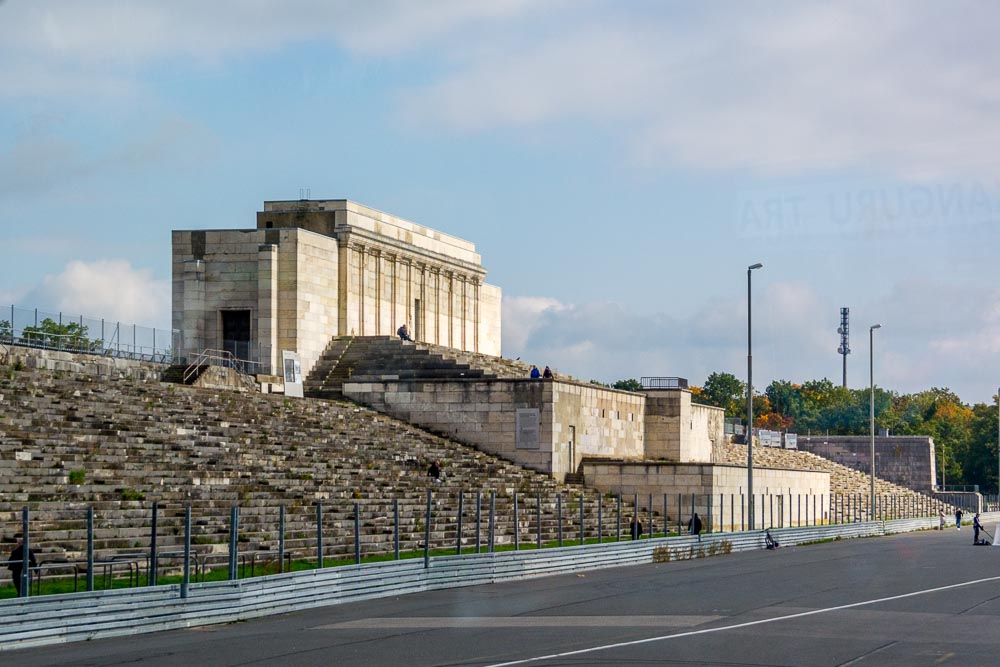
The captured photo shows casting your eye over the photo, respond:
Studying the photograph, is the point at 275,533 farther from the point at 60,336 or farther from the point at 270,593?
the point at 60,336

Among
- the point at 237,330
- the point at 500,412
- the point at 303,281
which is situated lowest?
the point at 500,412

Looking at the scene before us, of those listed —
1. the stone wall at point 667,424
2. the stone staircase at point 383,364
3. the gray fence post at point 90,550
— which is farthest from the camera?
the stone wall at point 667,424

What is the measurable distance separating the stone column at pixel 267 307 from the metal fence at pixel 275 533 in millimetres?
17133

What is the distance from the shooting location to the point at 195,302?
6625cm

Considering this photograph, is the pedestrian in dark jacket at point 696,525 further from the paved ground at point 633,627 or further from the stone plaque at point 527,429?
the paved ground at point 633,627

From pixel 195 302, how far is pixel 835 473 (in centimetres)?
5213

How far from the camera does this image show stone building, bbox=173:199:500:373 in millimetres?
65875

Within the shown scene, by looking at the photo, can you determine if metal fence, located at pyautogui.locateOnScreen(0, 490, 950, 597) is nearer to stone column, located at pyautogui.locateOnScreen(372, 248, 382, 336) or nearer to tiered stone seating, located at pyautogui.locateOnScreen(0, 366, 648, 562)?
tiered stone seating, located at pyautogui.locateOnScreen(0, 366, 648, 562)

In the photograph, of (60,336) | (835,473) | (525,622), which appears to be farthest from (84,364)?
(835,473)

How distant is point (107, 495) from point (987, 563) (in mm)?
26618

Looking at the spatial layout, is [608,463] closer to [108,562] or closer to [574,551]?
[574,551]

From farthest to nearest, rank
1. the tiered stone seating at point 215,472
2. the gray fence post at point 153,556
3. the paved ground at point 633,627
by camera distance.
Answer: the tiered stone seating at point 215,472
the gray fence post at point 153,556
the paved ground at point 633,627

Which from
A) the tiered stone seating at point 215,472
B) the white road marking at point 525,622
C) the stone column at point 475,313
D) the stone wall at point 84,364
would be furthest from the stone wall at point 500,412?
the white road marking at point 525,622

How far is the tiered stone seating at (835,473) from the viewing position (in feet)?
294
